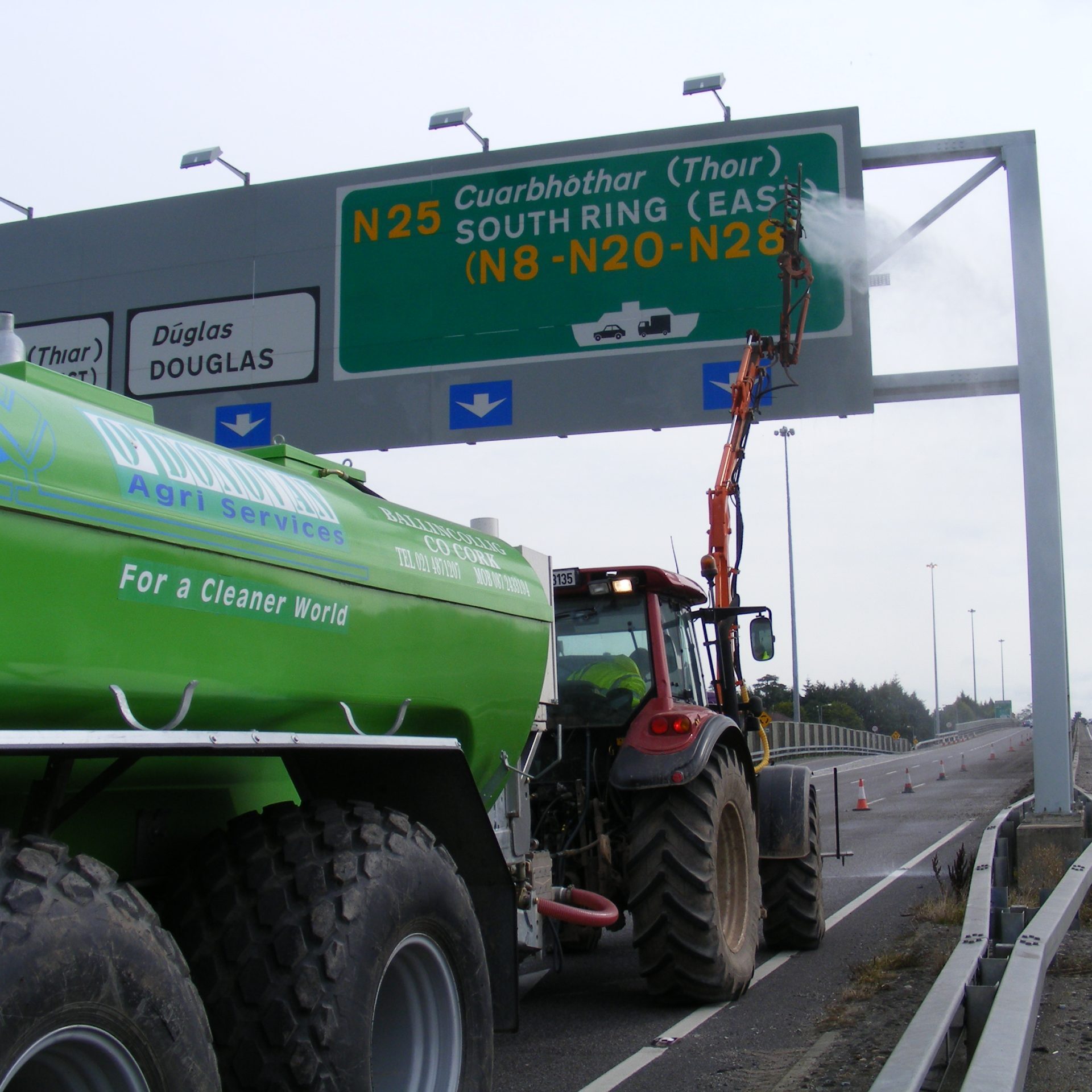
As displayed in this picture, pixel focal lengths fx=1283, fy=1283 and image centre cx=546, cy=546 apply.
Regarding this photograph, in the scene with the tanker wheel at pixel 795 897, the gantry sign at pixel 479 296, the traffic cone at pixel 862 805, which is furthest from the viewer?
the traffic cone at pixel 862 805

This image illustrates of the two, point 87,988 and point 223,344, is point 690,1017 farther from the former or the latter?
point 223,344

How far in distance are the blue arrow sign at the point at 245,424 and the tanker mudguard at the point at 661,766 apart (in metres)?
6.93

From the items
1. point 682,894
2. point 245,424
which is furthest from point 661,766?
point 245,424

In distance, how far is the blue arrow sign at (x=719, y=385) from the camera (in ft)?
37.7

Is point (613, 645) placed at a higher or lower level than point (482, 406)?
lower

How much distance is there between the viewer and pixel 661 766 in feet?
22.5

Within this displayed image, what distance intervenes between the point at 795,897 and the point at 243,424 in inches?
286

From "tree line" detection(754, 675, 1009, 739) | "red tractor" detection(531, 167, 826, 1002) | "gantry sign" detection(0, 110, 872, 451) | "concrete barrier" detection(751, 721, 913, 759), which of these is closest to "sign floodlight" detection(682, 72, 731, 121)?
"gantry sign" detection(0, 110, 872, 451)

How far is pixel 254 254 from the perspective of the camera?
1318 centimetres

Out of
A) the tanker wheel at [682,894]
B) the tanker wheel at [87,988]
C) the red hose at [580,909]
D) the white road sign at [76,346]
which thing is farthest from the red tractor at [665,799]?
the white road sign at [76,346]

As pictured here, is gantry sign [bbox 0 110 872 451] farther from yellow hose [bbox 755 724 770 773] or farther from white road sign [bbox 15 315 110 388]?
yellow hose [bbox 755 724 770 773]

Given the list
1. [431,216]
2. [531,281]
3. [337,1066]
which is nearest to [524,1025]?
[337,1066]

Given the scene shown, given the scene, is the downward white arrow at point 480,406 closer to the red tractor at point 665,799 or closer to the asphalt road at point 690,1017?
the red tractor at point 665,799

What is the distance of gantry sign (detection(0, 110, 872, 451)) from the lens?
461 inches
